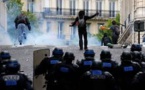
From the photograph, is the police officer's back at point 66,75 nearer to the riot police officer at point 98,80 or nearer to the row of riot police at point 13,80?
the riot police officer at point 98,80

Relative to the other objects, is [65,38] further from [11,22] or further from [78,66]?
[78,66]

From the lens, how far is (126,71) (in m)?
9.73

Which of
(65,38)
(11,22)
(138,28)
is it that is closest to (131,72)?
(138,28)

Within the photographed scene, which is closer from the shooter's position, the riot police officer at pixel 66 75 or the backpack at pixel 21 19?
the riot police officer at pixel 66 75

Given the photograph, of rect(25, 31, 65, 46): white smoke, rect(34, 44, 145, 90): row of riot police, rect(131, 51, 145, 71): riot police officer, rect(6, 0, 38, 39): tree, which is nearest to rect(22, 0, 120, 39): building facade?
rect(6, 0, 38, 39): tree

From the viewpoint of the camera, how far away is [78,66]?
10.0 metres

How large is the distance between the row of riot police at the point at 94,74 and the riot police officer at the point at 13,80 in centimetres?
105

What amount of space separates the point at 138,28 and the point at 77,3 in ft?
159

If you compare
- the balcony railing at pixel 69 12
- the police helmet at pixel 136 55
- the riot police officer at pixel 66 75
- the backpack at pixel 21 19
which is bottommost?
the balcony railing at pixel 69 12

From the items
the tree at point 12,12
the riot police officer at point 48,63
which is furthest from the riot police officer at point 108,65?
the tree at point 12,12

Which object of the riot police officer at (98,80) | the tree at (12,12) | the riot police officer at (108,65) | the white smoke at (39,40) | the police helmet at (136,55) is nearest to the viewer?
the riot police officer at (98,80)

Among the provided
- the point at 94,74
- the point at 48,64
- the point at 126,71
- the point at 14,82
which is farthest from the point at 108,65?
the point at 14,82

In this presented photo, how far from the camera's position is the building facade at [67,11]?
71.1 metres

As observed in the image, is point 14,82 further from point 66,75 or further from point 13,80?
point 66,75
